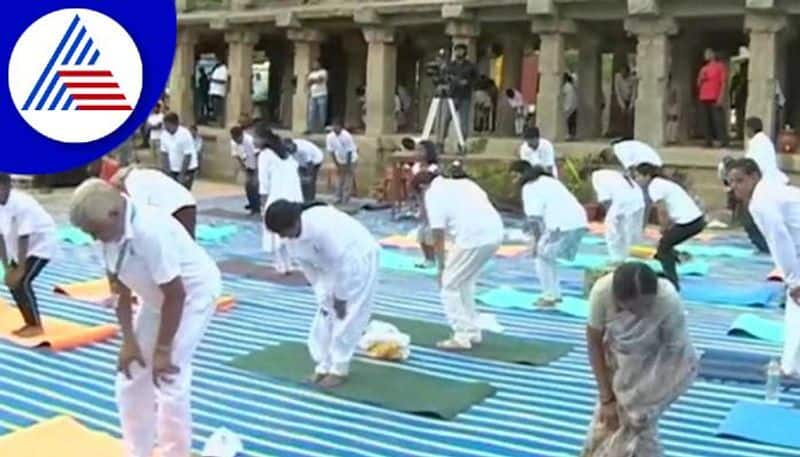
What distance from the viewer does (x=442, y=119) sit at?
67.3ft

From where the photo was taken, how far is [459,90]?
20.2 meters

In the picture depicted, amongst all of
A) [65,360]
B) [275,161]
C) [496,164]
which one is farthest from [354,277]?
[496,164]

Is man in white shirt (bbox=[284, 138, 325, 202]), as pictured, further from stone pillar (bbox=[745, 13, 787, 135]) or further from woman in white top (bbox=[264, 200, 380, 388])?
woman in white top (bbox=[264, 200, 380, 388])

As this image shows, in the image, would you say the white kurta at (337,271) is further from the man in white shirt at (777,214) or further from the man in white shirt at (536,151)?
the man in white shirt at (536,151)

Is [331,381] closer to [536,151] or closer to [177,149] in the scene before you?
[536,151]

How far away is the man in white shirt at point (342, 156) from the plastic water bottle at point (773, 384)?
1299 cm

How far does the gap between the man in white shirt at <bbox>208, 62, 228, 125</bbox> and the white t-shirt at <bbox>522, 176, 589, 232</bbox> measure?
660 inches

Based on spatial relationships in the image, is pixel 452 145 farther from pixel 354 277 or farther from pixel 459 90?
pixel 354 277

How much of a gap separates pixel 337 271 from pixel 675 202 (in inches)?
165

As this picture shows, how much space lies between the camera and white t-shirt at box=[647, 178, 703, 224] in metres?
10.4

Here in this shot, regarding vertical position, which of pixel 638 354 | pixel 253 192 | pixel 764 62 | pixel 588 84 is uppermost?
pixel 764 62

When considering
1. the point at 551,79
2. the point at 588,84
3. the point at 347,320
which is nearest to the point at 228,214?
the point at 551,79

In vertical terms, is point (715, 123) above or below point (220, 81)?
below

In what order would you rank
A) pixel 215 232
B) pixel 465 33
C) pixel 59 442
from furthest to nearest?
1. pixel 465 33
2. pixel 215 232
3. pixel 59 442
